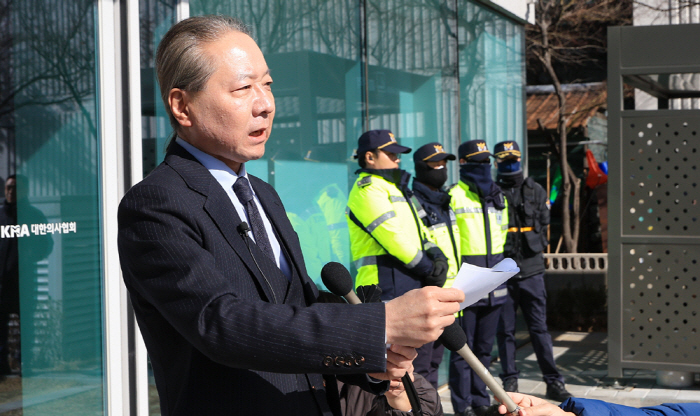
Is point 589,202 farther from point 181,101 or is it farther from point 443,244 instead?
point 181,101

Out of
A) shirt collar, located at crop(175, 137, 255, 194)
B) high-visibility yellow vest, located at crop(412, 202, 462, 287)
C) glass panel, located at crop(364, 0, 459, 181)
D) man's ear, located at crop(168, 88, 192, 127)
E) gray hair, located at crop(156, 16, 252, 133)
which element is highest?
glass panel, located at crop(364, 0, 459, 181)

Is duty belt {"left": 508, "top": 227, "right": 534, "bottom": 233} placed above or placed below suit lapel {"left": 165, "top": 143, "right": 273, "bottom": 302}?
below

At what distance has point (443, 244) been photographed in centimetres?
575

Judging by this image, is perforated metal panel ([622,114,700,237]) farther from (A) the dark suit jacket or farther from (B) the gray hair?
(B) the gray hair

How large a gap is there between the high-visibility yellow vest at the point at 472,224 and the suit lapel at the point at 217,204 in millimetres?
4857

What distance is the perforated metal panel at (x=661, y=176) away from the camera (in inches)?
235

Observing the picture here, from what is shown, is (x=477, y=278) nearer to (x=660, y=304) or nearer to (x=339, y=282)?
(x=339, y=282)

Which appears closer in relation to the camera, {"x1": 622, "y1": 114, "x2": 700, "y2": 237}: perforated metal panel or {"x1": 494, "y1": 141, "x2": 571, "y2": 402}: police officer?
{"x1": 622, "y1": 114, "x2": 700, "y2": 237}: perforated metal panel

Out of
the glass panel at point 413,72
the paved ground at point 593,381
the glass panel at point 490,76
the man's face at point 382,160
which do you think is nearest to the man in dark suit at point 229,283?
the man's face at point 382,160

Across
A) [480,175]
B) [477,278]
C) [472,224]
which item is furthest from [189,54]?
[480,175]

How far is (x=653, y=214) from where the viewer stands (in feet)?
20.1

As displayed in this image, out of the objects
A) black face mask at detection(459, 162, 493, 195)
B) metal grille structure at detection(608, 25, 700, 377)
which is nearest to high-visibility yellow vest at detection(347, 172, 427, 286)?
black face mask at detection(459, 162, 493, 195)

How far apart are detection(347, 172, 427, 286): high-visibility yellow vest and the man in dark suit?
3342 millimetres

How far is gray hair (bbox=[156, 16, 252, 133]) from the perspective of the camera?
154 centimetres
